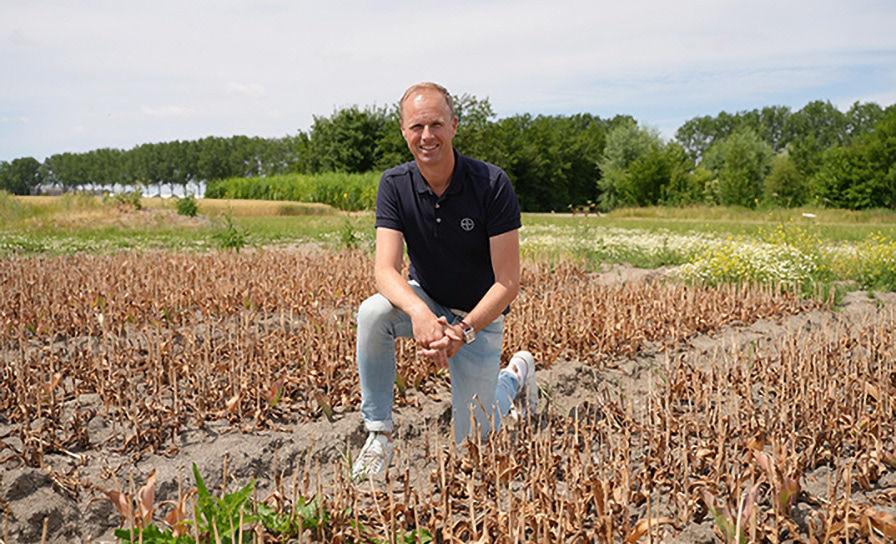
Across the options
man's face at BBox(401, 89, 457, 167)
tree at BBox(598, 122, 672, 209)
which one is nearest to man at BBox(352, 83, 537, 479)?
man's face at BBox(401, 89, 457, 167)

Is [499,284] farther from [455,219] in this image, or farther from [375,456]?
[375,456]

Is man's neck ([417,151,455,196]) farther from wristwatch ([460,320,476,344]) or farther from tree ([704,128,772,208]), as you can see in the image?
tree ([704,128,772,208])

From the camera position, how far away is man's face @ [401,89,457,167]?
3719 mm

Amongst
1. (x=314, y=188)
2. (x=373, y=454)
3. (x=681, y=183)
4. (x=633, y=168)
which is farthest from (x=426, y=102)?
(x=633, y=168)

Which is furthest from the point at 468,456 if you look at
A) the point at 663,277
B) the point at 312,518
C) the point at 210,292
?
the point at 663,277

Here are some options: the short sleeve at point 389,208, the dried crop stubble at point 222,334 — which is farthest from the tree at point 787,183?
the short sleeve at point 389,208

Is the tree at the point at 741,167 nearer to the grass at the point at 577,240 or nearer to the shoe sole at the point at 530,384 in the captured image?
the grass at the point at 577,240

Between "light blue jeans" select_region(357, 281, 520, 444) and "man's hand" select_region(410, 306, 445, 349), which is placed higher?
"man's hand" select_region(410, 306, 445, 349)

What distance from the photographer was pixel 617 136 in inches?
2739

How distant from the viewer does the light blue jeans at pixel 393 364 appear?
3.97 m

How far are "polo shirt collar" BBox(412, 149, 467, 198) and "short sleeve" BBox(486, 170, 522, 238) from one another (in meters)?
0.18

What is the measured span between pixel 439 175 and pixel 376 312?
32.0 inches

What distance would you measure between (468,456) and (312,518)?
90cm

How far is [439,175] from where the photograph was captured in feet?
12.8
